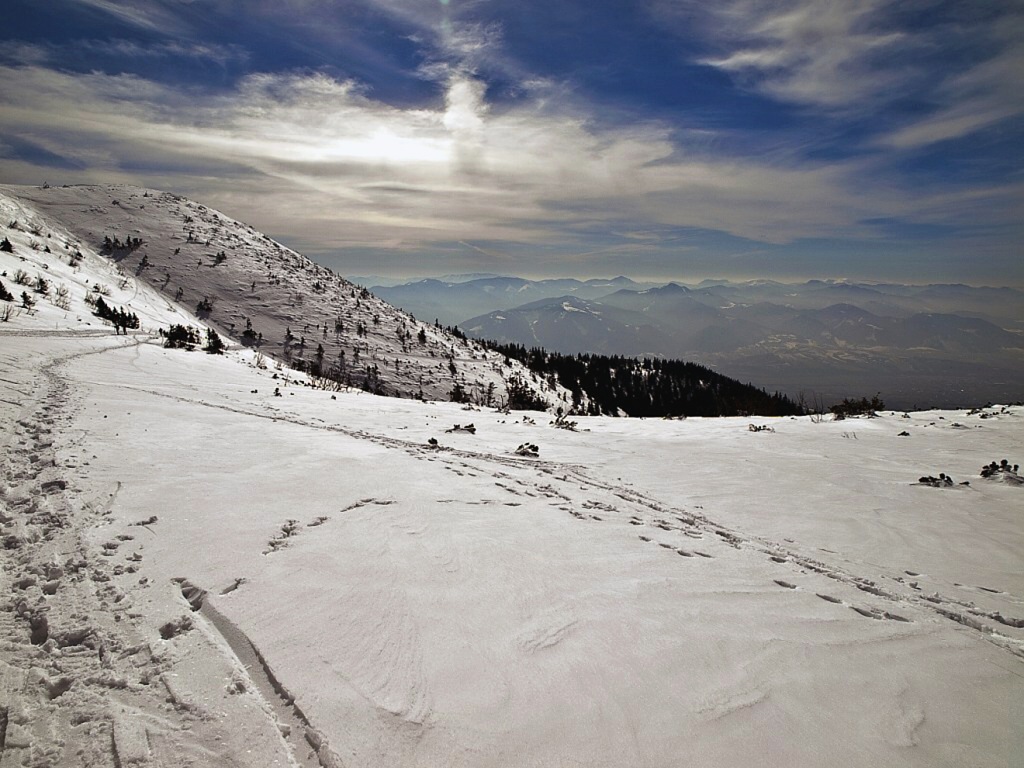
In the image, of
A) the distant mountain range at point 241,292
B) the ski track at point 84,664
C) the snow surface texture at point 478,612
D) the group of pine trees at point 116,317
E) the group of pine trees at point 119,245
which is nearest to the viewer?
the ski track at point 84,664

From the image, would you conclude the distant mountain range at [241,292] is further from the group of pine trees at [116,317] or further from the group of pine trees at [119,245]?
the group of pine trees at [116,317]

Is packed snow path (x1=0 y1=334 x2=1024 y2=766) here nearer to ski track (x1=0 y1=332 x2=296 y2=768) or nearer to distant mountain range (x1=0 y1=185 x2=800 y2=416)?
ski track (x1=0 y1=332 x2=296 y2=768)

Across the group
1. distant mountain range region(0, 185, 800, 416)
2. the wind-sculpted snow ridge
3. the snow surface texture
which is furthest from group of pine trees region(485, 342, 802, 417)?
the snow surface texture

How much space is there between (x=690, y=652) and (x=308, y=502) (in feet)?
15.4

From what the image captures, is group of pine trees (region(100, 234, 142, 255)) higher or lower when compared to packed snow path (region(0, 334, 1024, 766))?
higher

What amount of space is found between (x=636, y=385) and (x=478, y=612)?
13536cm

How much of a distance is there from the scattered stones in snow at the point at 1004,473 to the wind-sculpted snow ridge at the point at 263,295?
47143 millimetres

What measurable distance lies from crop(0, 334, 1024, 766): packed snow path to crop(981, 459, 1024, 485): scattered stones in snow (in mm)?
295

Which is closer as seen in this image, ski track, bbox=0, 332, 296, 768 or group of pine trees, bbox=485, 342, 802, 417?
ski track, bbox=0, 332, 296, 768

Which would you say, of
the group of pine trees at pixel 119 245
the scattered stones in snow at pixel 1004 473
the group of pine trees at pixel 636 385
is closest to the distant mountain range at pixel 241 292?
the group of pine trees at pixel 119 245

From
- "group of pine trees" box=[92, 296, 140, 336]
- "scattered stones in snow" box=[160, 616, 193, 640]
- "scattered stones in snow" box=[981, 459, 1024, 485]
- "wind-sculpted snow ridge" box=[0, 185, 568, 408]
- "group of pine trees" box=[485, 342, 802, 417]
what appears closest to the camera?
"scattered stones in snow" box=[160, 616, 193, 640]

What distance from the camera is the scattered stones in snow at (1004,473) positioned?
7799 mm

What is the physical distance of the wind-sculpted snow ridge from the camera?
60.4 m

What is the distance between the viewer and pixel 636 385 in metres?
134
